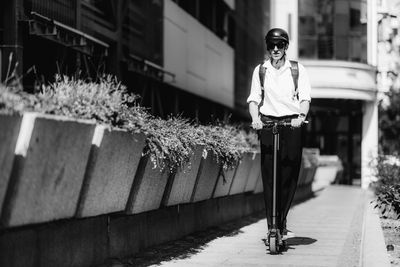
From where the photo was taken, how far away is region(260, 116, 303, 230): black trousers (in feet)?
23.4

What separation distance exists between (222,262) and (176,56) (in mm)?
17207

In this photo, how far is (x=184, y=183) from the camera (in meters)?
7.48

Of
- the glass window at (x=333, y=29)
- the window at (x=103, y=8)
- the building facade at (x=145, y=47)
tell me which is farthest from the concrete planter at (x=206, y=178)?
the glass window at (x=333, y=29)

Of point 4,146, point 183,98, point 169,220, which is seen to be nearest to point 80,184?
point 4,146

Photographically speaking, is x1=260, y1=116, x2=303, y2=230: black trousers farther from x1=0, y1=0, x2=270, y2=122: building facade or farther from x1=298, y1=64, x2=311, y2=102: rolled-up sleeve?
x1=0, y1=0, x2=270, y2=122: building facade

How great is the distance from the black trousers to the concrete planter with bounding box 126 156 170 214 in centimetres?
97

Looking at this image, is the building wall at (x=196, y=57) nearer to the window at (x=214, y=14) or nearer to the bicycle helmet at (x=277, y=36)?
the window at (x=214, y=14)

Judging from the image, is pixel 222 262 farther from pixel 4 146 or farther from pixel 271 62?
pixel 4 146

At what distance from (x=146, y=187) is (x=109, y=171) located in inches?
36.0

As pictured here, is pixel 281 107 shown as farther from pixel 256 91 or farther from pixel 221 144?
pixel 221 144

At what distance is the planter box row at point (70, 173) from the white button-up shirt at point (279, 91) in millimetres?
1037

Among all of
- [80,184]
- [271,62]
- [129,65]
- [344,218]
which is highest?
[129,65]

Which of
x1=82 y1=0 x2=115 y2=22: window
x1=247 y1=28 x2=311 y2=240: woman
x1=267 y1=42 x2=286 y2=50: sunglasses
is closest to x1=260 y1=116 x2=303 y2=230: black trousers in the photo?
x1=247 y1=28 x2=311 y2=240: woman

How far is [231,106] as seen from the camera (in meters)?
33.8
